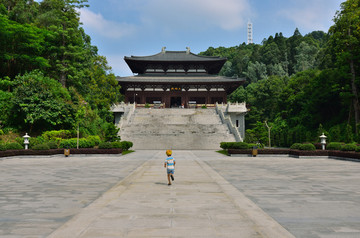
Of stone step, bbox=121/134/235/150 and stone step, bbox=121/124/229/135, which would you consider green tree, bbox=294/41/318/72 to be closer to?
stone step, bbox=121/124/229/135

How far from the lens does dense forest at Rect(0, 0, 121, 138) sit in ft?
93.5

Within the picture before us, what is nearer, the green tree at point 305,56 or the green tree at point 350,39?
the green tree at point 350,39

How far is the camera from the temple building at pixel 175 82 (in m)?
47.8

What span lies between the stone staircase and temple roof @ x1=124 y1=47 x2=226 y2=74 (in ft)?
44.8

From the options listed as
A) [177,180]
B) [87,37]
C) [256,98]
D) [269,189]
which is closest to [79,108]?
[87,37]

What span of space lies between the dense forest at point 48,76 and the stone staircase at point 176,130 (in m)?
3.85

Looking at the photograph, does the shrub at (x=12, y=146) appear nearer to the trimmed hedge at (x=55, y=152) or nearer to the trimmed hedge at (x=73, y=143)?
the trimmed hedge at (x=55, y=152)

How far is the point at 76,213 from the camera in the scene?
5.54 meters

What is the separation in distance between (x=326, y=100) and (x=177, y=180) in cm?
3287

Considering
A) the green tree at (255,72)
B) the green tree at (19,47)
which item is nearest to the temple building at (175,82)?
the green tree at (19,47)

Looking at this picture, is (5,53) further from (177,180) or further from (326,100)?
(326,100)

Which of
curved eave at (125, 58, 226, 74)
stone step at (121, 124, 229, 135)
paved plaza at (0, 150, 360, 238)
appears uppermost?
curved eave at (125, 58, 226, 74)

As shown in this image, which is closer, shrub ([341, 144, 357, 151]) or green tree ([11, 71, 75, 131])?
shrub ([341, 144, 357, 151])

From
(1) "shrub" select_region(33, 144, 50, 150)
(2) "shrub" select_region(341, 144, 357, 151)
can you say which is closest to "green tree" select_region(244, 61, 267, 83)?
(2) "shrub" select_region(341, 144, 357, 151)
